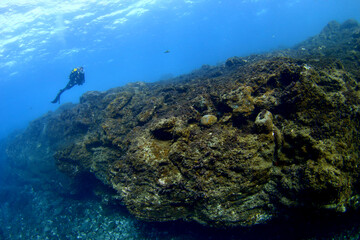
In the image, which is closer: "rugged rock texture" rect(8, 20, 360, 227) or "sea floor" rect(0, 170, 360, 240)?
"rugged rock texture" rect(8, 20, 360, 227)

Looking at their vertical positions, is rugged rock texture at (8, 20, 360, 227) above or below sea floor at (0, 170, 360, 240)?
above

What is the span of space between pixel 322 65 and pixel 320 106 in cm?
363

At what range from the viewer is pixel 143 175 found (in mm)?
4594

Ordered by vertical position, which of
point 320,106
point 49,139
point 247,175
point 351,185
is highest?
point 320,106

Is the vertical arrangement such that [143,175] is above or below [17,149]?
above

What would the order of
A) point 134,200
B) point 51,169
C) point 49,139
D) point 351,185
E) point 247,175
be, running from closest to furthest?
point 351,185 → point 247,175 → point 134,200 → point 51,169 → point 49,139

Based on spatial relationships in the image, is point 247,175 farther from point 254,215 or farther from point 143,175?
point 143,175

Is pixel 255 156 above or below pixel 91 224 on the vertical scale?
above

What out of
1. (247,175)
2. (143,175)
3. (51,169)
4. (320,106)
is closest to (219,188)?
(247,175)

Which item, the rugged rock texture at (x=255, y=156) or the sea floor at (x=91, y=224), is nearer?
the rugged rock texture at (x=255, y=156)

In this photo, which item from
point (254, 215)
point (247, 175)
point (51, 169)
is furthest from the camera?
point (51, 169)

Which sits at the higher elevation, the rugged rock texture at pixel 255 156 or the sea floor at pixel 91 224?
the rugged rock texture at pixel 255 156

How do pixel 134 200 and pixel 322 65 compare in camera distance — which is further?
pixel 322 65

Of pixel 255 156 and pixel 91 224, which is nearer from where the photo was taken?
pixel 255 156
